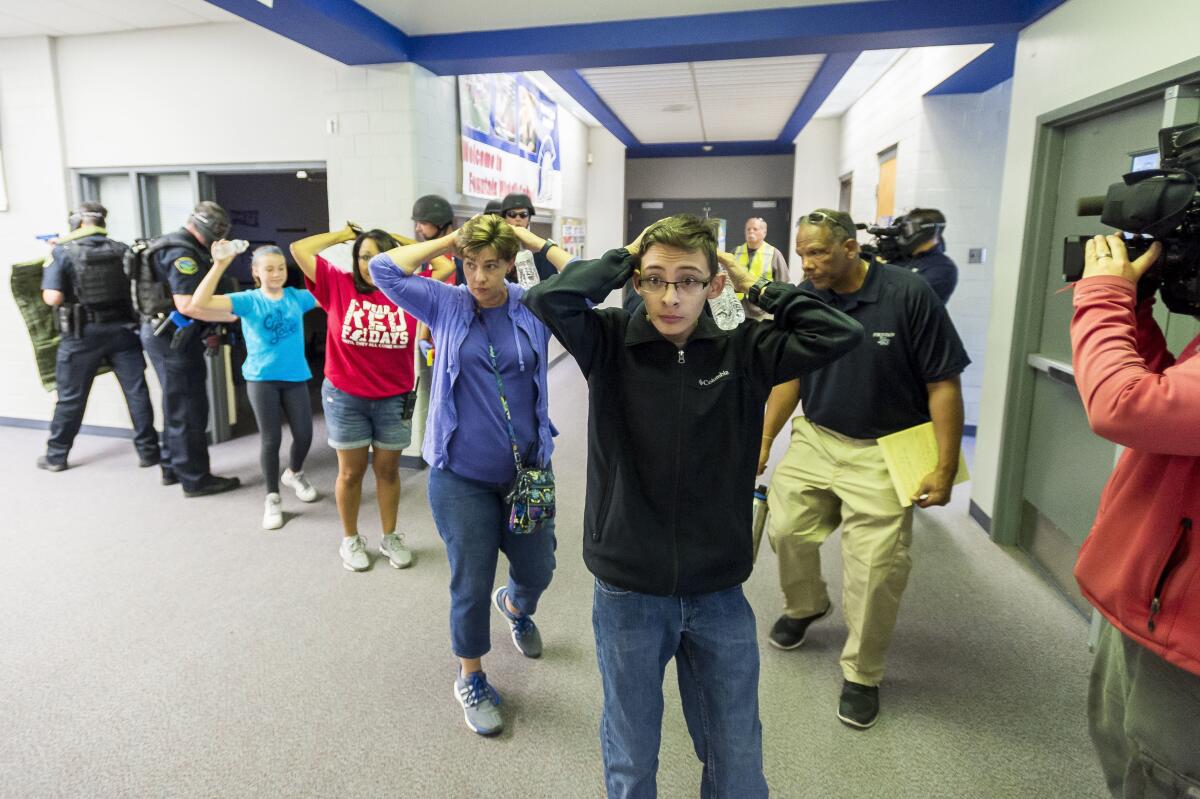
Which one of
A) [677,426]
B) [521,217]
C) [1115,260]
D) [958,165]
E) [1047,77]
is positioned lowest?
[677,426]

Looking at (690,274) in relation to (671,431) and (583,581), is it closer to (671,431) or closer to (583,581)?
(671,431)

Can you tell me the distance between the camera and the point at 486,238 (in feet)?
6.54

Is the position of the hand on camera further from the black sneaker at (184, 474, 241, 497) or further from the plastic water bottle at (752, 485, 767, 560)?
the black sneaker at (184, 474, 241, 497)

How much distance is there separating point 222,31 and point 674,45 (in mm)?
2980

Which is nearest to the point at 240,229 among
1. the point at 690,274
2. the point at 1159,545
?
the point at 690,274

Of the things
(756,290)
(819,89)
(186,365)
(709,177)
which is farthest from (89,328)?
(709,177)

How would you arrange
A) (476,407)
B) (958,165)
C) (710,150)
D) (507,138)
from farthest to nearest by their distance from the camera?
(710,150) → (507,138) → (958,165) → (476,407)

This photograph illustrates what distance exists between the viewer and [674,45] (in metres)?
4.02

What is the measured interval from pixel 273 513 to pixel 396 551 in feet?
3.03

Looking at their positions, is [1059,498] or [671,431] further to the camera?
[1059,498]

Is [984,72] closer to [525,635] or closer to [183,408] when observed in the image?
[525,635]

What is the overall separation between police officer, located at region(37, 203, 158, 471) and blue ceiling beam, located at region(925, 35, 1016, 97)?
17.7ft

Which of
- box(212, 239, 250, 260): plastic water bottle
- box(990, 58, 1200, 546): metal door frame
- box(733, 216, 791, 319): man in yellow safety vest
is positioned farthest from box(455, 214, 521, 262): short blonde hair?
box(733, 216, 791, 319): man in yellow safety vest

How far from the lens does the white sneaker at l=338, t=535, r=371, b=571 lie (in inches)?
127
